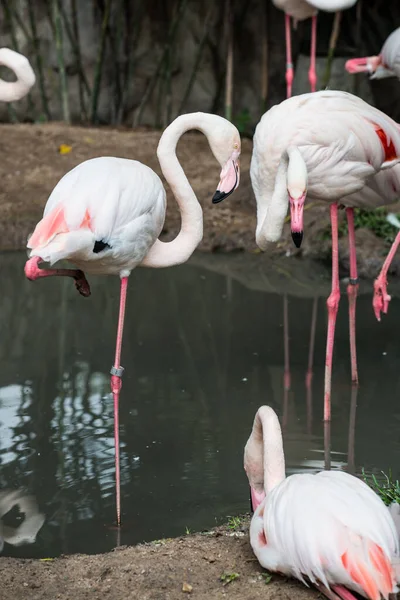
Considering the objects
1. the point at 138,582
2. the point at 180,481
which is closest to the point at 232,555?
the point at 138,582

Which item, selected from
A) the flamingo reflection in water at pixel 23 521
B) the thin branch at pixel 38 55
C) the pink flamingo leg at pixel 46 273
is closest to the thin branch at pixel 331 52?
the thin branch at pixel 38 55

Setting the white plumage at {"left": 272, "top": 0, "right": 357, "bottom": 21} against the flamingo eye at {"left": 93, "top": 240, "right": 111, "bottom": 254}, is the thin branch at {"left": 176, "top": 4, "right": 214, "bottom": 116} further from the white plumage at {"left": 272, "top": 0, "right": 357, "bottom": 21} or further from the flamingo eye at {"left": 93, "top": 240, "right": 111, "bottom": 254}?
the flamingo eye at {"left": 93, "top": 240, "right": 111, "bottom": 254}

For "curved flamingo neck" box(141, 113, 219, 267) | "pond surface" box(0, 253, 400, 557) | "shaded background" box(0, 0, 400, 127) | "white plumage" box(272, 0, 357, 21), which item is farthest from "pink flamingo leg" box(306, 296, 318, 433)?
"shaded background" box(0, 0, 400, 127)

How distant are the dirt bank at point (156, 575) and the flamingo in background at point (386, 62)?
3927mm

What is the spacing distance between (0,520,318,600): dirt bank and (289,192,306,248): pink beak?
1228 mm

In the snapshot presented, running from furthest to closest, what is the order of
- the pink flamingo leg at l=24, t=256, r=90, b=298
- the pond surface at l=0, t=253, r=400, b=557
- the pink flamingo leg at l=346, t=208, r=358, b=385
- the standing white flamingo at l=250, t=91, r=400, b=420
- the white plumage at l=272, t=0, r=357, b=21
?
the white plumage at l=272, t=0, r=357, b=21, the pink flamingo leg at l=346, t=208, r=358, b=385, the standing white flamingo at l=250, t=91, r=400, b=420, the pond surface at l=0, t=253, r=400, b=557, the pink flamingo leg at l=24, t=256, r=90, b=298

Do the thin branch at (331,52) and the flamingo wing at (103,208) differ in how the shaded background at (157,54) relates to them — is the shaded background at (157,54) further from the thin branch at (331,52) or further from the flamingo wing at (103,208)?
the flamingo wing at (103,208)

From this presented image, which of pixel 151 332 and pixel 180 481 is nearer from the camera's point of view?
pixel 180 481

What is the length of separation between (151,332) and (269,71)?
17.9 ft

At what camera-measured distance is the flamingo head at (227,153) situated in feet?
13.3

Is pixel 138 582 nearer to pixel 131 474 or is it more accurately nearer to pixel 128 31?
pixel 131 474

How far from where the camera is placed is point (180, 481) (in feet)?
12.8

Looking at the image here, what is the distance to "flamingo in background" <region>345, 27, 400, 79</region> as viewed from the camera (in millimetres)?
6141

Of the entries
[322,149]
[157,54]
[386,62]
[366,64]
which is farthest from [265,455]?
[157,54]
